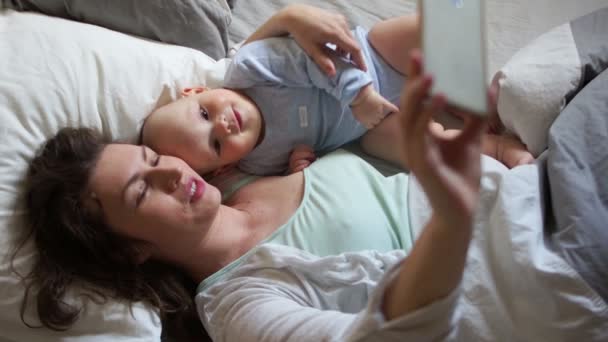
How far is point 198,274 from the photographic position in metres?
1.05

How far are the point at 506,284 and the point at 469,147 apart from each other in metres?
0.35

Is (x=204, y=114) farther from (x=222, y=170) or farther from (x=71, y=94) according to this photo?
(x=71, y=94)

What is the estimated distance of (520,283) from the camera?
0.80 meters

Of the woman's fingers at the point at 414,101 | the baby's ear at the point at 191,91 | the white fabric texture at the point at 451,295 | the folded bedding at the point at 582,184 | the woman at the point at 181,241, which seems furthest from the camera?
the baby's ear at the point at 191,91

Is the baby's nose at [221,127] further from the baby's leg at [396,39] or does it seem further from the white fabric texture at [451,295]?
the baby's leg at [396,39]

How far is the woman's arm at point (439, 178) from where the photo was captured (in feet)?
1.77

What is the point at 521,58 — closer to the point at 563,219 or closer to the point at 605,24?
the point at 605,24

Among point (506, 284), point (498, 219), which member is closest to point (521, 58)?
point (498, 219)

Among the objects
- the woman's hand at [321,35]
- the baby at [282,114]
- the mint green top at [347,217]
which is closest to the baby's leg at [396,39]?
the baby at [282,114]

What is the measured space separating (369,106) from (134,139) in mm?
451

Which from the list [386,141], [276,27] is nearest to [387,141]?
[386,141]

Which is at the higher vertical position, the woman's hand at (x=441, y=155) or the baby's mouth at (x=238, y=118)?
the woman's hand at (x=441, y=155)

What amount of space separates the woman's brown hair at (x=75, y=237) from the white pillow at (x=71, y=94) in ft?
0.07

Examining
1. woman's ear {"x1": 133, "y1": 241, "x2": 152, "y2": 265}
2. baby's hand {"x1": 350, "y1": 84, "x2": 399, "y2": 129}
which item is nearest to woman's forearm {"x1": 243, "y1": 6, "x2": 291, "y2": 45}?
baby's hand {"x1": 350, "y1": 84, "x2": 399, "y2": 129}
